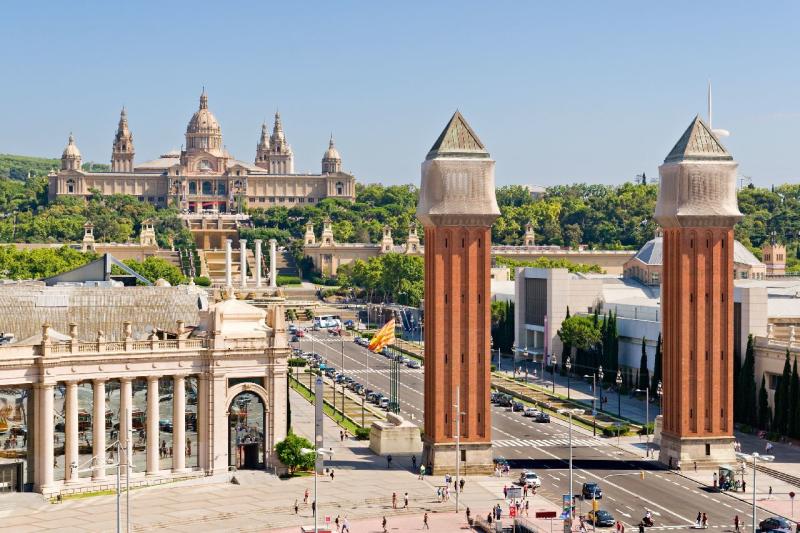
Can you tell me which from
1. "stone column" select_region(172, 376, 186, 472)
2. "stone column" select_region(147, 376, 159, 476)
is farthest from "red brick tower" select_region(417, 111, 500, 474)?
"stone column" select_region(147, 376, 159, 476)

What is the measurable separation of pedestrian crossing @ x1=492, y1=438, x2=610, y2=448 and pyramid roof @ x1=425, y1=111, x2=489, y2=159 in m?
24.9

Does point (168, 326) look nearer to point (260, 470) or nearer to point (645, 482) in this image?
point (260, 470)

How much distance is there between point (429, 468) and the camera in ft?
332

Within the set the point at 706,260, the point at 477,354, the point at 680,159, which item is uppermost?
the point at 680,159

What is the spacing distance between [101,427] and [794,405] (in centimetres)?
5480

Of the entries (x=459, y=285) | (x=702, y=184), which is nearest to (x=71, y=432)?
(x=459, y=285)

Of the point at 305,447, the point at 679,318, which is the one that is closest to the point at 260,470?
the point at 305,447

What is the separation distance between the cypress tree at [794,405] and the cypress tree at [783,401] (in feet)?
1.49

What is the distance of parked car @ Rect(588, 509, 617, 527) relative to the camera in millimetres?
84250

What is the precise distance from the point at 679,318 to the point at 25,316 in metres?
46.8

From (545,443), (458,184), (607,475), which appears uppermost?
(458,184)

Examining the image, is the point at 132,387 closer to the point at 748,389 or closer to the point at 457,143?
the point at 457,143

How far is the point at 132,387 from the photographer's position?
309ft

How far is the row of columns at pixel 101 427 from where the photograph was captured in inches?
3536
